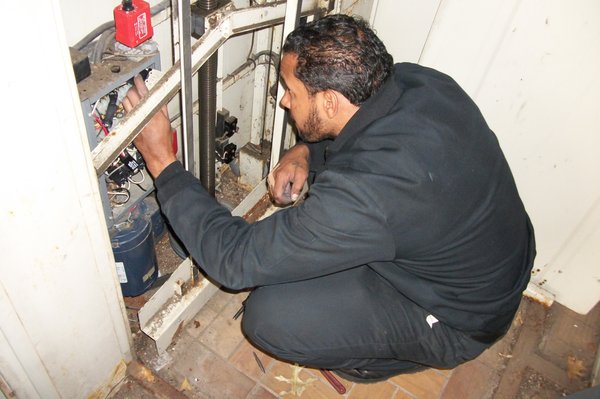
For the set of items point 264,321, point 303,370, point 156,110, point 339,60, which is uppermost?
point 339,60

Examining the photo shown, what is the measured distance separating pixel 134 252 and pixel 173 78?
2.22 feet

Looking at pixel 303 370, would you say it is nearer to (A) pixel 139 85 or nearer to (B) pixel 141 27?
(A) pixel 139 85

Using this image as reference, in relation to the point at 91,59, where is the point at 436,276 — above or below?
below

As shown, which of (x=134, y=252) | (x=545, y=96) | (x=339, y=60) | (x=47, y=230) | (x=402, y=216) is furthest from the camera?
(x=545, y=96)

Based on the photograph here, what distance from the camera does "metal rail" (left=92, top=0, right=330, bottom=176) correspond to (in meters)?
1.11

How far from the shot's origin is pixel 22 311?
1015 millimetres

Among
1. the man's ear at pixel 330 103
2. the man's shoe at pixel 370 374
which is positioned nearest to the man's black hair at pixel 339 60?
the man's ear at pixel 330 103

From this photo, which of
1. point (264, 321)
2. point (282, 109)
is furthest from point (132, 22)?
point (264, 321)

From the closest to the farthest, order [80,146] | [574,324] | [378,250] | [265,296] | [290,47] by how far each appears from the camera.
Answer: [80,146]
[378,250]
[290,47]
[265,296]
[574,324]

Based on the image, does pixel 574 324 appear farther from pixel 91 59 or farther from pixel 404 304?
pixel 91 59

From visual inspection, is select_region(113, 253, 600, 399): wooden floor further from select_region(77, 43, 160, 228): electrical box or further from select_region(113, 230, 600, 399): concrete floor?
select_region(77, 43, 160, 228): electrical box

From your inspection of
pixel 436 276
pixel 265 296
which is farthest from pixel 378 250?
pixel 265 296

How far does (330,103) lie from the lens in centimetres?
129

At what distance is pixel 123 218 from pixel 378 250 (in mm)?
926
